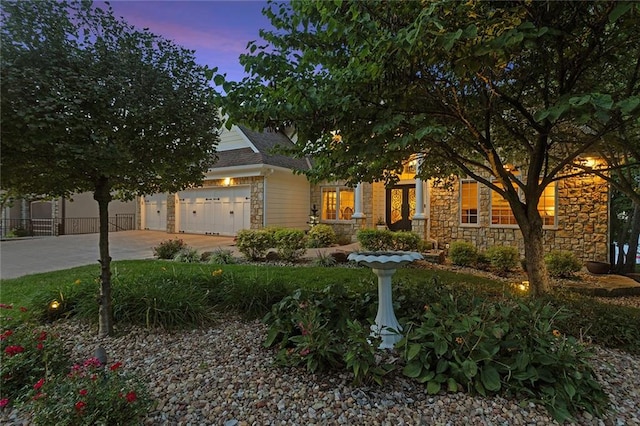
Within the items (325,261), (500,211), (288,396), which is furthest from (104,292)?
(500,211)

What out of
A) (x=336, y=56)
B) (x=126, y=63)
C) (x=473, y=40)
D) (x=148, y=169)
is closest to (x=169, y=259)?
(x=148, y=169)

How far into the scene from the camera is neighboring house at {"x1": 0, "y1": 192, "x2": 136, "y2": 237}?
50.7 feet

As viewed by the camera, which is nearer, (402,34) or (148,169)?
(402,34)

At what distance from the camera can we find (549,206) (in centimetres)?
924

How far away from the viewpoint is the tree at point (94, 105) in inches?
95.5

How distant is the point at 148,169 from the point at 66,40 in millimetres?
1204

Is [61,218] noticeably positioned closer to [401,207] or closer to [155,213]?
[155,213]

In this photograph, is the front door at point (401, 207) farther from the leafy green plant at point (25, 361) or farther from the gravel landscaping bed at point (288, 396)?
the leafy green plant at point (25, 361)

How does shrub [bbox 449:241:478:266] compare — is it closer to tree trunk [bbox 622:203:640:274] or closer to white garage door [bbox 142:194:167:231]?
tree trunk [bbox 622:203:640:274]

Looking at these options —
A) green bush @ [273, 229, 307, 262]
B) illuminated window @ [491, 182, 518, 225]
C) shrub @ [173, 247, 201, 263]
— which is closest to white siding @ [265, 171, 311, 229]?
green bush @ [273, 229, 307, 262]

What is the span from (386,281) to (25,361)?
9.63 ft

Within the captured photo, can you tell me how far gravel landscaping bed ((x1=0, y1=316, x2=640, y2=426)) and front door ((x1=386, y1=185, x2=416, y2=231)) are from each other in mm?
9407

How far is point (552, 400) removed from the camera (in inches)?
80.8

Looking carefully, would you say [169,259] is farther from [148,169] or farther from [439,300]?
[439,300]
